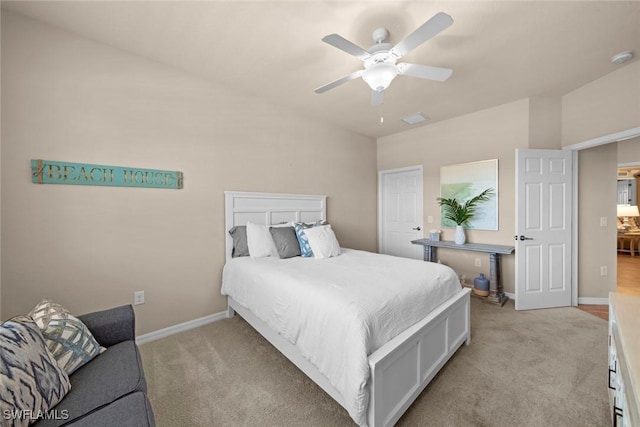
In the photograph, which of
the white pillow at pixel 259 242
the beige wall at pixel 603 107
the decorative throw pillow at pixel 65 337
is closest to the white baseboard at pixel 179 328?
the white pillow at pixel 259 242

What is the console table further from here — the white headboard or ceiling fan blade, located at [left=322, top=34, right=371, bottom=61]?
ceiling fan blade, located at [left=322, top=34, right=371, bottom=61]

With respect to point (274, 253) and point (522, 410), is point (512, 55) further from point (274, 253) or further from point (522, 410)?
point (274, 253)

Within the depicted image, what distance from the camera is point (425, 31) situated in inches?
57.6

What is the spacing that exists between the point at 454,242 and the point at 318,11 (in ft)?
11.2

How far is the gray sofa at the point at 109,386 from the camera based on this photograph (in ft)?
3.19

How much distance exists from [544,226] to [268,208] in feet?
11.5

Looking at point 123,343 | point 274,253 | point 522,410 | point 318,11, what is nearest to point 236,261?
point 274,253

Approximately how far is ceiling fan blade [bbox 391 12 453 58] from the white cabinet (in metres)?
1.67

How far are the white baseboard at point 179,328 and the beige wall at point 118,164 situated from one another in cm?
6

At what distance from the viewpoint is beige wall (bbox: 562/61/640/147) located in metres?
2.47

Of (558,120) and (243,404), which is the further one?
(558,120)

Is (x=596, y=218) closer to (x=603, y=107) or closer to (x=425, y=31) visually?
(x=603, y=107)

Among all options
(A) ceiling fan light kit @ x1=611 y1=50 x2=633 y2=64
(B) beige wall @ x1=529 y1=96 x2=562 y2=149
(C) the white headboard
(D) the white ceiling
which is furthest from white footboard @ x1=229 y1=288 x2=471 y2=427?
(A) ceiling fan light kit @ x1=611 y1=50 x2=633 y2=64

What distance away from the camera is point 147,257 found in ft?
7.84
